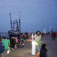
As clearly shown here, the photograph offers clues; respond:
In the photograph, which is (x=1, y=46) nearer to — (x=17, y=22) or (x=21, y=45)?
(x=21, y=45)

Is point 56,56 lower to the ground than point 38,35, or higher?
lower

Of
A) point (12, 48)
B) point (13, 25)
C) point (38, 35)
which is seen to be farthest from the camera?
point (13, 25)

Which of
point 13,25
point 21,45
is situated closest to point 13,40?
point 21,45

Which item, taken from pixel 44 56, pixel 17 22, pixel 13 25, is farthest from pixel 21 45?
pixel 13 25

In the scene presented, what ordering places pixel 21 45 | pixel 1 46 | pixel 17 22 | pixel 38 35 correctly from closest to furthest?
Result: 1. pixel 1 46
2. pixel 38 35
3. pixel 21 45
4. pixel 17 22

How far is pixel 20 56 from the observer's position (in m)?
13.8

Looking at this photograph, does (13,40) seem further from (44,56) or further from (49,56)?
(44,56)

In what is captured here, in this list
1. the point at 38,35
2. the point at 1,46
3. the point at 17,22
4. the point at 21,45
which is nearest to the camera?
the point at 1,46

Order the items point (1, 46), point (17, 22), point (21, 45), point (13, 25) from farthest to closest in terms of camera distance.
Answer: point (13, 25)
point (17, 22)
point (21, 45)
point (1, 46)

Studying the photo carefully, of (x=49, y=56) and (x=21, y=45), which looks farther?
(x=21, y=45)

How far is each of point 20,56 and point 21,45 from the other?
27.8 ft

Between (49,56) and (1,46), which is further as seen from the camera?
(49,56)

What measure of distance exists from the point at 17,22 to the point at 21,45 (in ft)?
297

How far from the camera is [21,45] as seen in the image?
22312 millimetres
